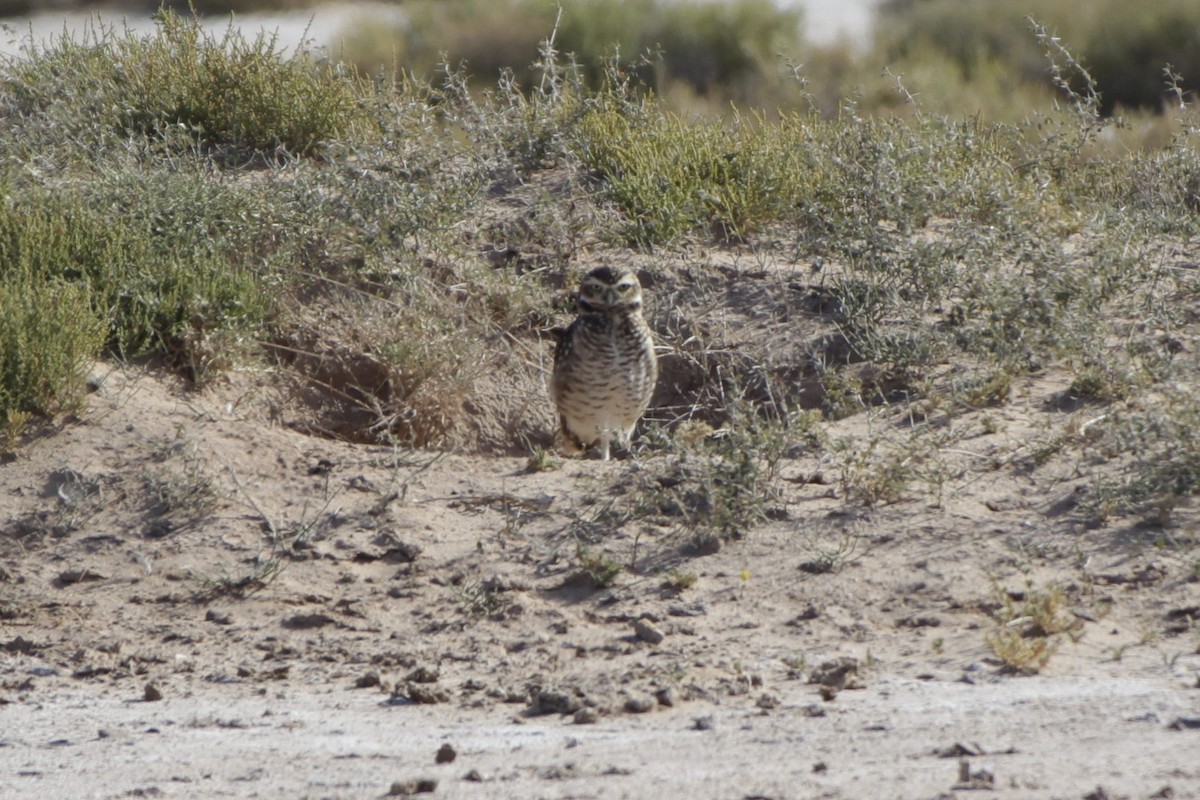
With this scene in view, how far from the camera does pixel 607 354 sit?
774 cm

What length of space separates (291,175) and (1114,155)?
6155mm

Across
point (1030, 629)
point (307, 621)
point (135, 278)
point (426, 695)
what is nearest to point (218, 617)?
point (307, 621)

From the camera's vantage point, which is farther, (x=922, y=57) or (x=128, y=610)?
(x=922, y=57)

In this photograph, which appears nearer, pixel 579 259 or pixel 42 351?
pixel 42 351

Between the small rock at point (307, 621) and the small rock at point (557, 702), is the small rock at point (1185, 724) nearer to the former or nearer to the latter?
the small rock at point (557, 702)

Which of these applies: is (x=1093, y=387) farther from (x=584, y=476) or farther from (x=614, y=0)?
(x=614, y=0)

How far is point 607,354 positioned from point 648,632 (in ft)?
9.48

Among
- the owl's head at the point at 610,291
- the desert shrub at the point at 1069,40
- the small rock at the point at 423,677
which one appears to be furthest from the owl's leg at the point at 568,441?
the desert shrub at the point at 1069,40

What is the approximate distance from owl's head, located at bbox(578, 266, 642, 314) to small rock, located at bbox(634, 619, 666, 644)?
9.48 ft

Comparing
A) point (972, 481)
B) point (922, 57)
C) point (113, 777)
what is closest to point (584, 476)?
point (972, 481)

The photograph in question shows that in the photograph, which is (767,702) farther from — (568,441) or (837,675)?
(568,441)

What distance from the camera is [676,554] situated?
563 centimetres

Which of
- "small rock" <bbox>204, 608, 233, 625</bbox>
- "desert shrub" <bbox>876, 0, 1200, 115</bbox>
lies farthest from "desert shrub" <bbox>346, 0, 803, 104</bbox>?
"small rock" <bbox>204, 608, 233, 625</bbox>

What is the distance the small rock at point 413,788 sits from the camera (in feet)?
12.6
